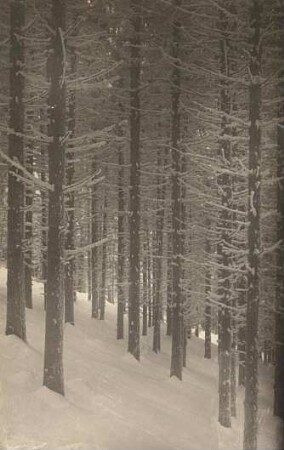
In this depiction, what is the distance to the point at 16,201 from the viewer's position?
1035 cm

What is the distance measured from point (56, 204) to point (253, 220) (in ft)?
11.7

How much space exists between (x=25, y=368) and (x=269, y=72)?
7058 millimetres

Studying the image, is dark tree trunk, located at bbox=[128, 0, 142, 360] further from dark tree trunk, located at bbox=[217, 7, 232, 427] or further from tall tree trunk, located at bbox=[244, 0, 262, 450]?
tall tree trunk, located at bbox=[244, 0, 262, 450]

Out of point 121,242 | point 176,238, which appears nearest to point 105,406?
point 176,238

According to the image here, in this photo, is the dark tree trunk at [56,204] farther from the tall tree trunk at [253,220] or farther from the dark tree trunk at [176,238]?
the dark tree trunk at [176,238]

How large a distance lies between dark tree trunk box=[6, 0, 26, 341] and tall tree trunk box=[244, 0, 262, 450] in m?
4.58

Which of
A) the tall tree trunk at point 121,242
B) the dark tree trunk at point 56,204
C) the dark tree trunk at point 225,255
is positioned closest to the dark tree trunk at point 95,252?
the tall tree trunk at point 121,242

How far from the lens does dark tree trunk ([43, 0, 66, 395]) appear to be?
8836 mm

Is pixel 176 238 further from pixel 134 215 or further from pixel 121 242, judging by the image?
pixel 121 242

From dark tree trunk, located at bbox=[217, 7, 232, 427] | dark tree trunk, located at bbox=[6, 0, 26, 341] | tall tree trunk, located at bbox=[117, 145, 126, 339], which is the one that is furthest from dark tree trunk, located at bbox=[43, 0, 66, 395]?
tall tree trunk, located at bbox=[117, 145, 126, 339]

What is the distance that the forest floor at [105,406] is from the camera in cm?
725

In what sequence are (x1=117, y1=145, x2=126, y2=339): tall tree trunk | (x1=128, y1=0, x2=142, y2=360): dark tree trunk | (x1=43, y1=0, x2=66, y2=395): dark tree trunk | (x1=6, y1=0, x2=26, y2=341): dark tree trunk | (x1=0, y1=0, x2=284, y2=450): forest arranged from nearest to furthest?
(x1=0, y1=0, x2=284, y2=450): forest
(x1=43, y1=0, x2=66, y2=395): dark tree trunk
(x1=6, y1=0, x2=26, y2=341): dark tree trunk
(x1=128, y1=0, x2=142, y2=360): dark tree trunk
(x1=117, y1=145, x2=126, y2=339): tall tree trunk

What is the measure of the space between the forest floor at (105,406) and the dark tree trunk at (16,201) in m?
0.48

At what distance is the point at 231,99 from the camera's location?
→ 1148 centimetres
